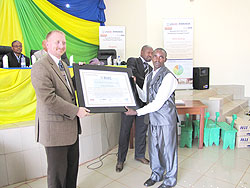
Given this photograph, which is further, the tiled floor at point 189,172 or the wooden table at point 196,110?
the wooden table at point 196,110

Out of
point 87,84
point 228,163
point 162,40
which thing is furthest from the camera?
point 162,40

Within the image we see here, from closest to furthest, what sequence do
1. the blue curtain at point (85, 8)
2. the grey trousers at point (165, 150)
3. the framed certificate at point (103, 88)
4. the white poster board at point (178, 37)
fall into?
the framed certificate at point (103, 88) → the grey trousers at point (165, 150) → the blue curtain at point (85, 8) → the white poster board at point (178, 37)

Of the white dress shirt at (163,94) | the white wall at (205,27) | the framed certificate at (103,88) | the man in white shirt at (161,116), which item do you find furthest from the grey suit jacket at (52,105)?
the white wall at (205,27)

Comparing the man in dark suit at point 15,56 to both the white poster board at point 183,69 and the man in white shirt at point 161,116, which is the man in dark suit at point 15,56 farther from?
the white poster board at point 183,69

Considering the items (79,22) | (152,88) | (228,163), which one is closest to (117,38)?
(79,22)

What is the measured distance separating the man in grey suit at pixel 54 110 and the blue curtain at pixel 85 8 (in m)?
3.54

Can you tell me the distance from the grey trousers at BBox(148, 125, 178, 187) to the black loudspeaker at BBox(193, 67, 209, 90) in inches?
131

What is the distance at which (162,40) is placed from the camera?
17.5ft

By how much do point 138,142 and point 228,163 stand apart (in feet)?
3.92

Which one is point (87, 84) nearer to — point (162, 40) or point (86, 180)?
point (86, 180)

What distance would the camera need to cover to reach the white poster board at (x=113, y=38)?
198 inches

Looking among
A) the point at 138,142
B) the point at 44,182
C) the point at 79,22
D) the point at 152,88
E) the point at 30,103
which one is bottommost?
the point at 44,182

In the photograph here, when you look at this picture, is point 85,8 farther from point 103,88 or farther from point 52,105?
point 52,105

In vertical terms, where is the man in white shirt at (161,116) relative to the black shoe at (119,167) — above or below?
above
